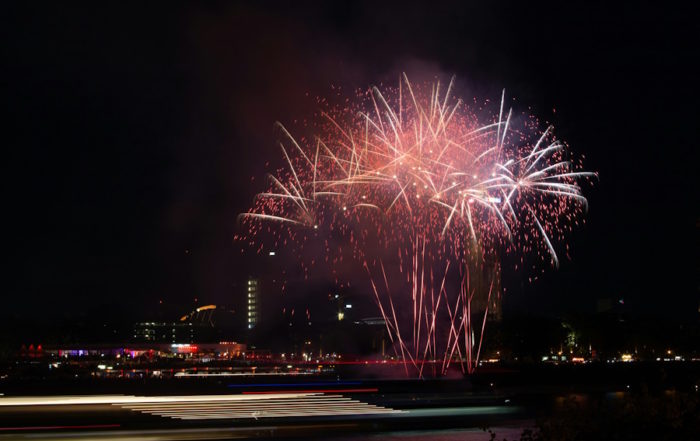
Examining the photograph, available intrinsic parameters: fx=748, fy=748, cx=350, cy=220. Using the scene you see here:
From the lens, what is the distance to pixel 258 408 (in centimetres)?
2092

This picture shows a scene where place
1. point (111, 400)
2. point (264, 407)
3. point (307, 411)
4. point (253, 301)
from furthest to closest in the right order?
point (253, 301) < point (111, 400) < point (264, 407) < point (307, 411)

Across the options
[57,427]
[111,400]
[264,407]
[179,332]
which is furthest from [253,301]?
[57,427]

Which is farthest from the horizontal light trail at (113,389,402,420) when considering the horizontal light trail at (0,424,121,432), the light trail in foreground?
the horizontal light trail at (0,424,121,432)

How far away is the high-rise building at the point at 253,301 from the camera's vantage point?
18862 centimetres

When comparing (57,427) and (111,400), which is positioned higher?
(111,400)

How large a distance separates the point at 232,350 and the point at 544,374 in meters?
88.9

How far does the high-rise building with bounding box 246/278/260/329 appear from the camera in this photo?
18862 centimetres

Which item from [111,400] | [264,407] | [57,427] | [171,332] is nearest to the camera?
[57,427]

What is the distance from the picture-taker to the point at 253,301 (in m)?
194

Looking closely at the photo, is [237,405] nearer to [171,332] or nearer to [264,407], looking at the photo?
[264,407]

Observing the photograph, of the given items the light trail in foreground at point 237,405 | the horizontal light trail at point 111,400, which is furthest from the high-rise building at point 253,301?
the light trail in foreground at point 237,405

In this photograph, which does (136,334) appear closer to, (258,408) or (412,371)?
(412,371)

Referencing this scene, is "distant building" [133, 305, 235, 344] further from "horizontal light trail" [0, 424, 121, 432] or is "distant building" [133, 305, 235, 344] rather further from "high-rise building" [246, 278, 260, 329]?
"horizontal light trail" [0, 424, 121, 432]

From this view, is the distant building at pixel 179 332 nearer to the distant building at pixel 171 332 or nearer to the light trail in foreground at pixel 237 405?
the distant building at pixel 171 332
